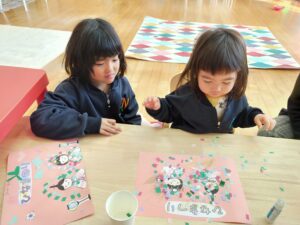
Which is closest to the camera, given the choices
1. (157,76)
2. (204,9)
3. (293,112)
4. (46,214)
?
(46,214)

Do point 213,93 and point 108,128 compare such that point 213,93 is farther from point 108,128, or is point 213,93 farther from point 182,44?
point 182,44

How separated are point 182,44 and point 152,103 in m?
2.37

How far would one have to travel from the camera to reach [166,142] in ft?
2.63

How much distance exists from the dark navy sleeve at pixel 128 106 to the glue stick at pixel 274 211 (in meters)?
0.70

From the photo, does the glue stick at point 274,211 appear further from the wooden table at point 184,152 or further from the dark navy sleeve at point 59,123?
the dark navy sleeve at point 59,123

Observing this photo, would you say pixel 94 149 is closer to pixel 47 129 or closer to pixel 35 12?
pixel 47 129

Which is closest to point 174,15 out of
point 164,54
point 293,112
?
point 164,54

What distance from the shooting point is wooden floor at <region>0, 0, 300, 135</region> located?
228cm

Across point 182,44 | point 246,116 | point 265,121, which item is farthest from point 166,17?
point 265,121

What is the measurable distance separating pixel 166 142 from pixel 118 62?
1.20ft

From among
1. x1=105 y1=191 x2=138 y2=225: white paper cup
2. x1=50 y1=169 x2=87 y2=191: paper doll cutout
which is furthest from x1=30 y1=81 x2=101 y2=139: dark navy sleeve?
x1=105 y1=191 x2=138 y2=225: white paper cup

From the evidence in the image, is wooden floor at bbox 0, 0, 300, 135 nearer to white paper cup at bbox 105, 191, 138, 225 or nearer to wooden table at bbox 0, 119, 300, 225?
wooden table at bbox 0, 119, 300, 225

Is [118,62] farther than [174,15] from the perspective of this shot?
No

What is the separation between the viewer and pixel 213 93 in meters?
0.88
